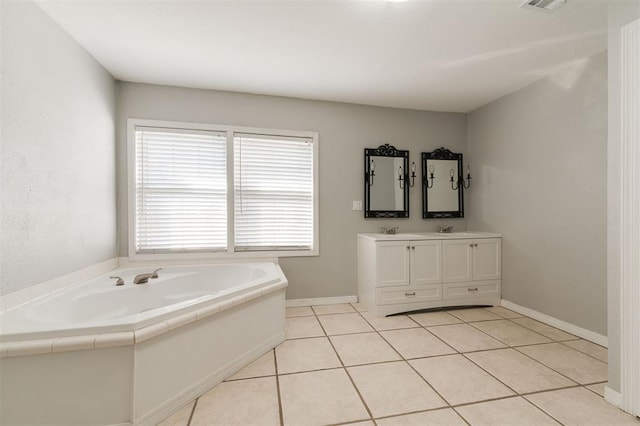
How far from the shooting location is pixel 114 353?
1.35m

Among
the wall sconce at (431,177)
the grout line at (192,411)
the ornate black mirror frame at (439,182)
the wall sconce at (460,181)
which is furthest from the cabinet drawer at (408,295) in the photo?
the grout line at (192,411)

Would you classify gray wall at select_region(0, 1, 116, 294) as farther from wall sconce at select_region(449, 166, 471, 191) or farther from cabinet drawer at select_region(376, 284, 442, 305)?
wall sconce at select_region(449, 166, 471, 191)

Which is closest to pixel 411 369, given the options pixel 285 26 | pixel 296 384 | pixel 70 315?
pixel 296 384

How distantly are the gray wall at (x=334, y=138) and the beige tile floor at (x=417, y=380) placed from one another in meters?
0.76

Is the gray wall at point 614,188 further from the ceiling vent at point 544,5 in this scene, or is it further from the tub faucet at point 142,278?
the tub faucet at point 142,278

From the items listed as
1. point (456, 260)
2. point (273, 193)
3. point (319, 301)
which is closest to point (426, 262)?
point (456, 260)

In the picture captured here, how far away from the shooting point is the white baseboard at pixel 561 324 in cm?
234

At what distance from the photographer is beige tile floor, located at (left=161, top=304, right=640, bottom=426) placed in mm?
1511

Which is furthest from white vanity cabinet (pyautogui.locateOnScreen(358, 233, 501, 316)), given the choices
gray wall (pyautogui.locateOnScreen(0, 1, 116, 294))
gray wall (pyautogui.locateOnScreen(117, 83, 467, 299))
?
gray wall (pyautogui.locateOnScreen(0, 1, 116, 294))

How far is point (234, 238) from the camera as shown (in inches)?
124

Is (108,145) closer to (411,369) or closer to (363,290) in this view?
(363,290)

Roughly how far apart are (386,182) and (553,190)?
163cm

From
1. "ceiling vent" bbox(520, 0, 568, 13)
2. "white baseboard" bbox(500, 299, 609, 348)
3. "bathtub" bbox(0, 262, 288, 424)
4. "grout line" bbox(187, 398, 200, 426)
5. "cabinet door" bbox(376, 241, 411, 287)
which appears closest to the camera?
"bathtub" bbox(0, 262, 288, 424)

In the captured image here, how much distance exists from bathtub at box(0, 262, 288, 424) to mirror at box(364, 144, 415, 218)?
187 centimetres
